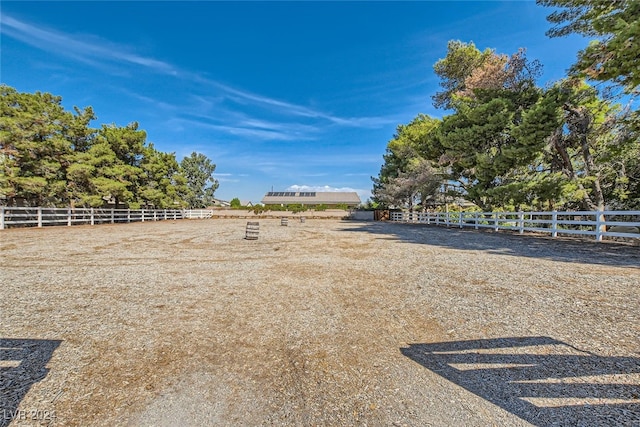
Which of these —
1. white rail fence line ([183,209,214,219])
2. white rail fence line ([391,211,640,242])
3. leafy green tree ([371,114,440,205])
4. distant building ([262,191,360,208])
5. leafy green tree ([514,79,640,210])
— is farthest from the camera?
distant building ([262,191,360,208])

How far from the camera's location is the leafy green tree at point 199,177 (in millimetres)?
40750

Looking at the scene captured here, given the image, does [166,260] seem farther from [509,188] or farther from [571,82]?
[571,82]

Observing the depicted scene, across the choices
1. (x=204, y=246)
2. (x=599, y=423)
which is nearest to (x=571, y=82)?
(x=599, y=423)

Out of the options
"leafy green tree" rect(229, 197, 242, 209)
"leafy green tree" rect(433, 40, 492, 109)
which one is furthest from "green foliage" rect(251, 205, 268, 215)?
"leafy green tree" rect(433, 40, 492, 109)

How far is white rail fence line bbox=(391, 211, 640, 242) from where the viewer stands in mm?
8781

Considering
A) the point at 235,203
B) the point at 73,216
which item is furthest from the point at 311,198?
the point at 73,216

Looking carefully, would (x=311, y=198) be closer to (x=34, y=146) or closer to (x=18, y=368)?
(x=34, y=146)

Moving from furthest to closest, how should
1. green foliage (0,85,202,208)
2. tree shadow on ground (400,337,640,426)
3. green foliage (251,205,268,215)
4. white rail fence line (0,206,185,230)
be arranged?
green foliage (251,205,268,215)
green foliage (0,85,202,208)
white rail fence line (0,206,185,230)
tree shadow on ground (400,337,640,426)

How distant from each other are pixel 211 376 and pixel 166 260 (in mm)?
5334

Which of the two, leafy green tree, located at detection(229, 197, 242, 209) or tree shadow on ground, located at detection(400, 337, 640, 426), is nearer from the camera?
tree shadow on ground, located at detection(400, 337, 640, 426)

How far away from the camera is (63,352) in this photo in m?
2.56

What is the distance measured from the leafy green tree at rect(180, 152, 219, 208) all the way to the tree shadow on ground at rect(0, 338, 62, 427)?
3972 centimetres

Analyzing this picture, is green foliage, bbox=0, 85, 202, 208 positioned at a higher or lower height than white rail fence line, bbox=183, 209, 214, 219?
higher

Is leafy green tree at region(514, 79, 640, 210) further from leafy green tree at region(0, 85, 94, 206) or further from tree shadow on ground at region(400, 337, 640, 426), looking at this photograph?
leafy green tree at region(0, 85, 94, 206)
